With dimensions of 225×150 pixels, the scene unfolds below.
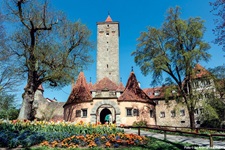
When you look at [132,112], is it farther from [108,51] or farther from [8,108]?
[8,108]

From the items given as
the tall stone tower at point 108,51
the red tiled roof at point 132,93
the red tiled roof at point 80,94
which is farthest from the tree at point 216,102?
the tall stone tower at point 108,51

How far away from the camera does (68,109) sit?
84.7ft

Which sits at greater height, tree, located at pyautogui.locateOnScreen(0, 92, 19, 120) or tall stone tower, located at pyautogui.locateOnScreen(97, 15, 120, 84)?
tall stone tower, located at pyautogui.locateOnScreen(97, 15, 120, 84)

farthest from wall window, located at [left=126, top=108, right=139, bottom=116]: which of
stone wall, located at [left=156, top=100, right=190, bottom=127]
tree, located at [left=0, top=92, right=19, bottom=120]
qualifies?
tree, located at [left=0, top=92, right=19, bottom=120]

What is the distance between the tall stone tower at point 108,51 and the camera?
118 feet

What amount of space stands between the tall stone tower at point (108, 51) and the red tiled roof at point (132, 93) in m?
8.22

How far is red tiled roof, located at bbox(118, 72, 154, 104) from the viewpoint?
79.9ft

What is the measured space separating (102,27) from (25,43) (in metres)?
20.5

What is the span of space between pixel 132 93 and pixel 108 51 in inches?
567

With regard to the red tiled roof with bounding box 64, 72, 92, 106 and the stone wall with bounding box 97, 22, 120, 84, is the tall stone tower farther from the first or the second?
the red tiled roof with bounding box 64, 72, 92, 106

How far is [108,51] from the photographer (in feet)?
123

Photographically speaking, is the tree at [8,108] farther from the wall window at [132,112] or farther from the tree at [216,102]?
the tree at [216,102]

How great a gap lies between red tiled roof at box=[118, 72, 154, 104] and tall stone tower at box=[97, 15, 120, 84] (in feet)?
27.0

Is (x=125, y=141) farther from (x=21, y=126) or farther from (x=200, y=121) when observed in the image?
(x=200, y=121)
